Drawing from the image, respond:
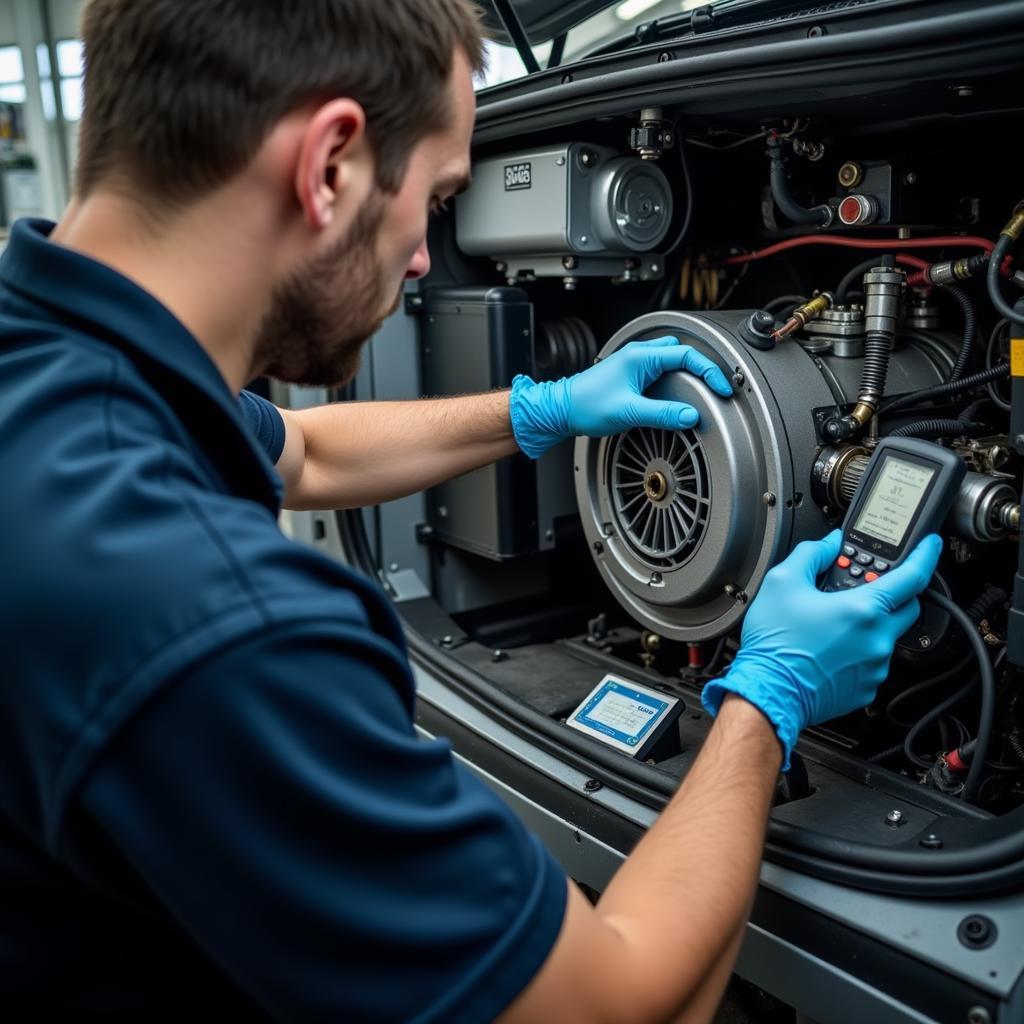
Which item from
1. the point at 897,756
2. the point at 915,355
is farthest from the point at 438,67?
the point at 897,756

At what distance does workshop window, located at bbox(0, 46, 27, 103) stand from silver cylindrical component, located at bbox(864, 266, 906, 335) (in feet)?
21.2

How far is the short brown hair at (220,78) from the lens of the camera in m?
0.84

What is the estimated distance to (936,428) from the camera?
1.45 metres

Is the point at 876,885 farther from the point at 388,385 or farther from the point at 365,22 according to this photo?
the point at 388,385

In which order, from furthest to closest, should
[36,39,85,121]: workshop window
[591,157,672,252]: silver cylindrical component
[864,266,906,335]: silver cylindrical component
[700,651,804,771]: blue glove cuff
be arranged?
1. [36,39,85,121]: workshop window
2. [591,157,672,252]: silver cylindrical component
3. [864,266,906,335]: silver cylindrical component
4. [700,651,804,771]: blue glove cuff

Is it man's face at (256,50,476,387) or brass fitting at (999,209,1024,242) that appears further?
brass fitting at (999,209,1024,242)

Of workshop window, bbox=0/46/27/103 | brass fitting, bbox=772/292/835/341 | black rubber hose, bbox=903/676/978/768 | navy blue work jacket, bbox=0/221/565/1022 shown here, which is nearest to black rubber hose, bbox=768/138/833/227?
brass fitting, bbox=772/292/835/341

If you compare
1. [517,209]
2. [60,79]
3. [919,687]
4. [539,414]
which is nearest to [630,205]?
[517,209]

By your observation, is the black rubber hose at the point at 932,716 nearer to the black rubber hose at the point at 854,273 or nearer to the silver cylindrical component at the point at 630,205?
the black rubber hose at the point at 854,273

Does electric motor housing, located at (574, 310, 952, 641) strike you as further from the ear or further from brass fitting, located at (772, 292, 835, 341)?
the ear

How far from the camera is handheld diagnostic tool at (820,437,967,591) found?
1.25m

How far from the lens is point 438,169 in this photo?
1.02m

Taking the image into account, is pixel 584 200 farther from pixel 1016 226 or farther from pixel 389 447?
pixel 1016 226

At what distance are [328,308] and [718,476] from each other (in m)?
0.72
